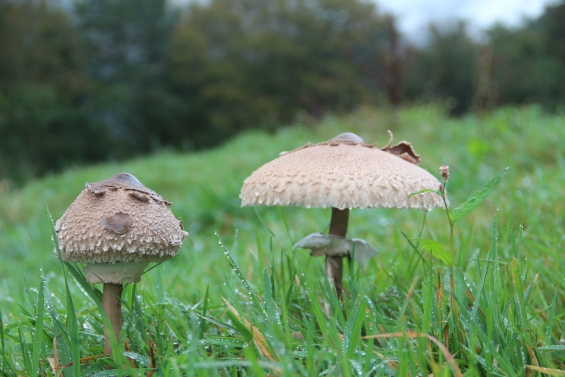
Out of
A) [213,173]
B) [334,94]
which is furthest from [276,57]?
[213,173]

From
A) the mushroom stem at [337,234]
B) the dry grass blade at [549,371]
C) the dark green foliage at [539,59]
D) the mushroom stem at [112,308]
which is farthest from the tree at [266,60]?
the dry grass blade at [549,371]

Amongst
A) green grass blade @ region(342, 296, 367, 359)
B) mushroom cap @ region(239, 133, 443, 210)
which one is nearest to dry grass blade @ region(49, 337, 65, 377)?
mushroom cap @ region(239, 133, 443, 210)

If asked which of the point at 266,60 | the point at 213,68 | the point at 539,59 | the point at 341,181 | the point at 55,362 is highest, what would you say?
the point at 539,59

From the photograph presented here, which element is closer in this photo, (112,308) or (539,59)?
(112,308)

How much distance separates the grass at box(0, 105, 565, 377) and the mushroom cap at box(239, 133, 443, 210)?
171 mm

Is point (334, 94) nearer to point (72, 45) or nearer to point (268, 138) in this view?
point (72, 45)

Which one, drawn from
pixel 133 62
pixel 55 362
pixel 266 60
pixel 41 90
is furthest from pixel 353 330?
pixel 133 62

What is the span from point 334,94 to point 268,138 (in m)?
14.4

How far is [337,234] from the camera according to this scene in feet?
6.02

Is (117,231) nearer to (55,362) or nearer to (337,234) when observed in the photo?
(55,362)

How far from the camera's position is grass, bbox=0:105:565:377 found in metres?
1.27

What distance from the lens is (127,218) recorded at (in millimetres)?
1314

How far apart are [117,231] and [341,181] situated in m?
0.64

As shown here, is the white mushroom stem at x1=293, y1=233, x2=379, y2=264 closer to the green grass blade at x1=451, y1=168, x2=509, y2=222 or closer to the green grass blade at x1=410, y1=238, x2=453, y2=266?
the green grass blade at x1=410, y1=238, x2=453, y2=266
